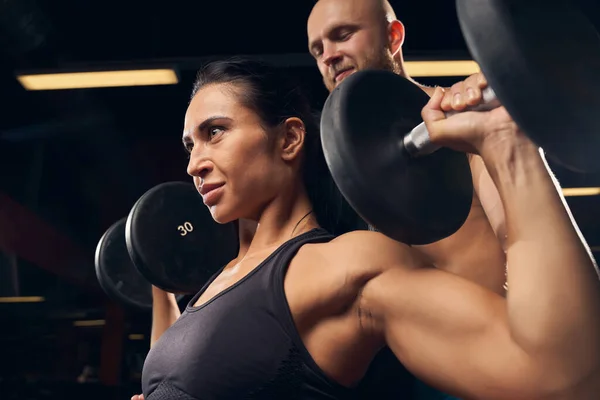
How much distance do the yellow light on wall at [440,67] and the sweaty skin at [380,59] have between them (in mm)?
1810

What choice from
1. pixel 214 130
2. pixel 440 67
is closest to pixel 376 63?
pixel 214 130

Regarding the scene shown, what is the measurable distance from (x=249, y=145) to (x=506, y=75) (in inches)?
23.0

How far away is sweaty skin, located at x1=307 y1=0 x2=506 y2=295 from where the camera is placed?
1226mm

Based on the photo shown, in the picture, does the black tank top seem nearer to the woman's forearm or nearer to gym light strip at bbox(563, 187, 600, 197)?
the woman's forearm

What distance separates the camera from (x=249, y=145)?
3.74 feet

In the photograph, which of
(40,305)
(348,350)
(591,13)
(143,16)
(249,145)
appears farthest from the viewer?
(40,305)

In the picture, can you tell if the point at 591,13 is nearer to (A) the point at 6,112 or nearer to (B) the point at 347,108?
(B) the point at 347,108

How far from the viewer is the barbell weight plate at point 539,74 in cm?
62

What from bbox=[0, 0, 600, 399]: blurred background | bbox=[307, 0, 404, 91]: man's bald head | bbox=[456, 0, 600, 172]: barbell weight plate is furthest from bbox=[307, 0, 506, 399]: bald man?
bbox=[0, 0, 600, 399]: blurred background

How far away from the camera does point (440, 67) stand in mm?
3535

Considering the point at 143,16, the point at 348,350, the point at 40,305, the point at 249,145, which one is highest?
the point at 143,16

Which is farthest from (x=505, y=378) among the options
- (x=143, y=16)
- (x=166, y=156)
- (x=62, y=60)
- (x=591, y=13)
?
(x=166, y=156)

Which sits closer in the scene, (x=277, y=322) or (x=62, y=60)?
(x=277, y=322)

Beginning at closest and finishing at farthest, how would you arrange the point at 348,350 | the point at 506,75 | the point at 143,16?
the point at 506,75, the point at 348,350, the point at 143,16
